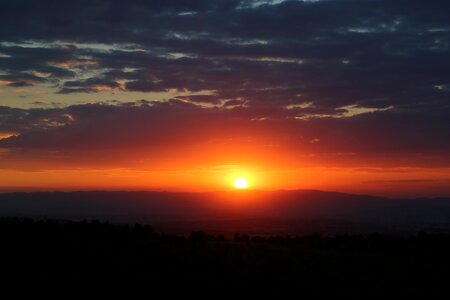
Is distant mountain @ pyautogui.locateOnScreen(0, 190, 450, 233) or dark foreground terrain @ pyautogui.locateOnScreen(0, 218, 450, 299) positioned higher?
distant mountain @ pyautogui.locateOnScreen(0, 190, 450, 233)

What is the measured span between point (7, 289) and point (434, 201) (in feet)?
521

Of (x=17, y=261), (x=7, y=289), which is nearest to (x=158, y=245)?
(x=17, y=261)

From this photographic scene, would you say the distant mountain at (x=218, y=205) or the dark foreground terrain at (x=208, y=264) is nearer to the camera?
the dark foreground terrain at (x=208, y=264)

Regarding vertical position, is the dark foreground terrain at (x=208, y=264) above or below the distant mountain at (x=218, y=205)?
below

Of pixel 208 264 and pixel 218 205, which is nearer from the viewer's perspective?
pixel 208 264

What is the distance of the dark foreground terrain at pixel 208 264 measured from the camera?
65.6 ft

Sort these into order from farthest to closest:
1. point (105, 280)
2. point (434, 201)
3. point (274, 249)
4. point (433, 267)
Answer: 1. point (434, 201)
2. point (274, 249)
3. point (433, 267)
4. point (105, 280)

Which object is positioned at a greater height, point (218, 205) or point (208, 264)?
point (218, 205)

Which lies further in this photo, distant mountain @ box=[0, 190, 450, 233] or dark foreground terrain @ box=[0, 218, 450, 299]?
distant mountain @ box=[0, 190, 450, 233]

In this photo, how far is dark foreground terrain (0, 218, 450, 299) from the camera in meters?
20.0

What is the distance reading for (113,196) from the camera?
178 m

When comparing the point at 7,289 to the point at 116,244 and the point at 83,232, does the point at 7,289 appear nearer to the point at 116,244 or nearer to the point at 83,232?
the point at 116,244

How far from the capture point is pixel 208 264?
922 inches

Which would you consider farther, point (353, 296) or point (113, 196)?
point (113, 196)
